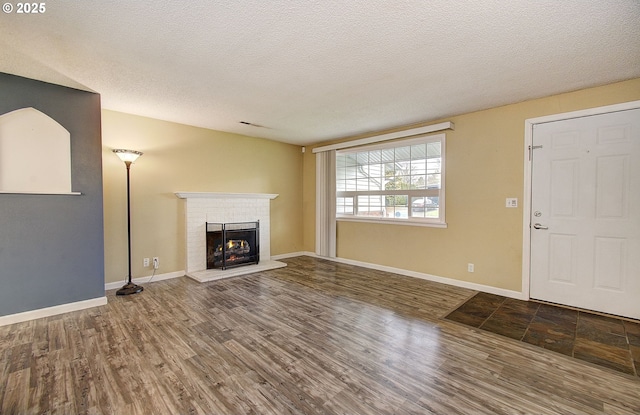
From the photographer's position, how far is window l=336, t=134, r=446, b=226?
4.21m

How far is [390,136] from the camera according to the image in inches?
179

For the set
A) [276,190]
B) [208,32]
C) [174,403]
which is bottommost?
[174,403]

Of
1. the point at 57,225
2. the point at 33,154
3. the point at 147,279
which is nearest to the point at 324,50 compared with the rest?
the point at 33,154

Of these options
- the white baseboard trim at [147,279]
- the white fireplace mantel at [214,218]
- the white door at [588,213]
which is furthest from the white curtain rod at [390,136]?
the white baseboard trim at [147,279]

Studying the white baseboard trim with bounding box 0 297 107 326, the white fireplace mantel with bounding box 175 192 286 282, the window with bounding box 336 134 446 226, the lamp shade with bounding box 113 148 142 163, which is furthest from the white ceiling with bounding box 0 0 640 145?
the white baseboard trim with bounding box 0 297 107 326

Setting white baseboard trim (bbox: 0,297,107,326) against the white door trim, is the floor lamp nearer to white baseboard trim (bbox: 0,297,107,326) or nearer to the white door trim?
white baseboard trim (bbox: 0,297,107,326)

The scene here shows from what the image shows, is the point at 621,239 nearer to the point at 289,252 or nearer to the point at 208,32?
the point at 208,32

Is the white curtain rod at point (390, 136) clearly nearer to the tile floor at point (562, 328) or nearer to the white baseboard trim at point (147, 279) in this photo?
the tile floor at point (562, 328)

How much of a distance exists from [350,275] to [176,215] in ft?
9.74

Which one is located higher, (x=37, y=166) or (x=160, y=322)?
(x=37, y=166)

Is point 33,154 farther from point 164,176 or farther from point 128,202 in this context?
point 164,176

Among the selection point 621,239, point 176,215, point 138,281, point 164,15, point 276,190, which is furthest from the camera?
point 276,190

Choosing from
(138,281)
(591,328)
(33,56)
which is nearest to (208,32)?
(33,56)

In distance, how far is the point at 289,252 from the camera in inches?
235
